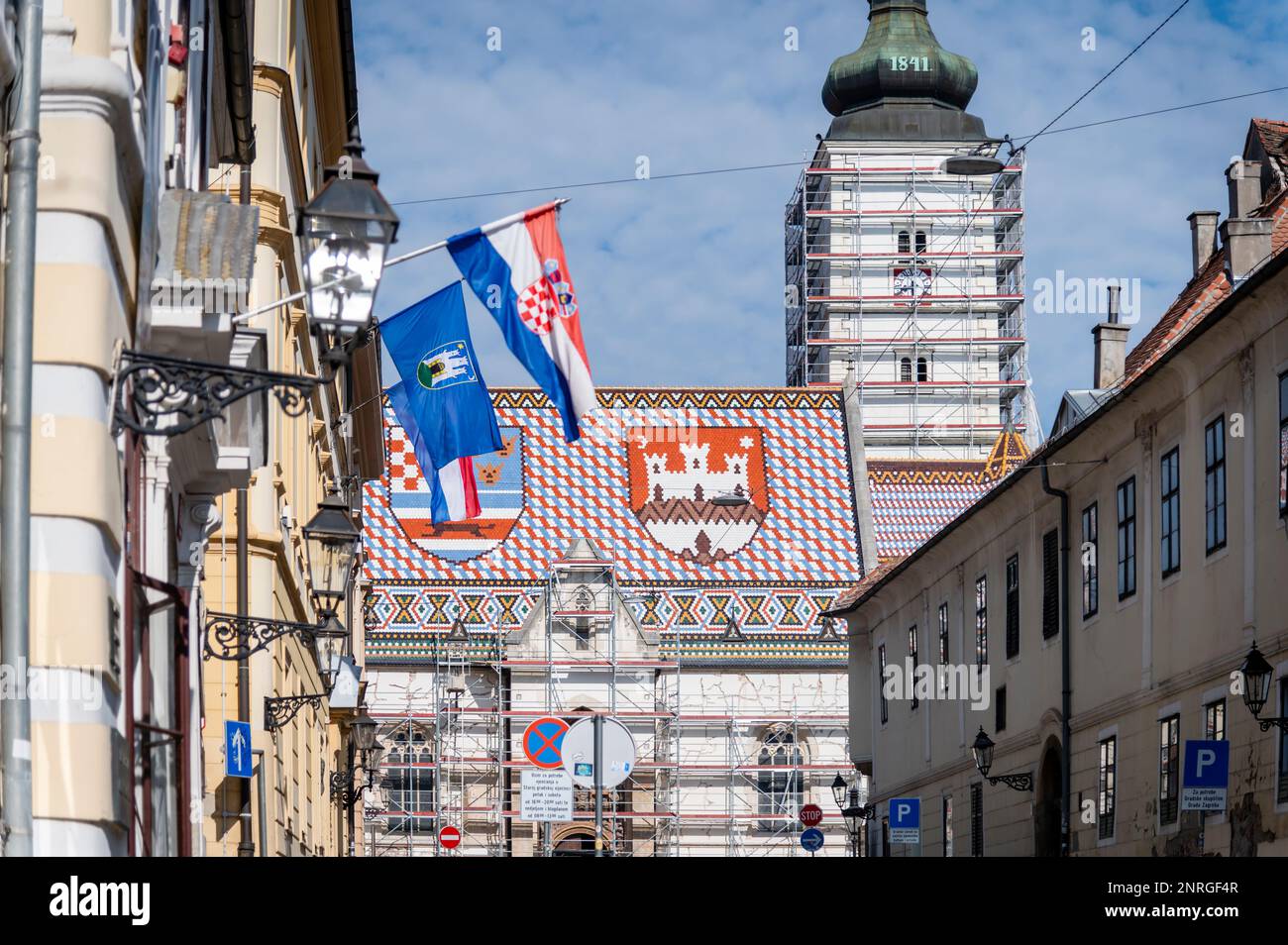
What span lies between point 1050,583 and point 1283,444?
853 centimetres

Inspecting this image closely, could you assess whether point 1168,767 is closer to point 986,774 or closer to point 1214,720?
point 1214,720

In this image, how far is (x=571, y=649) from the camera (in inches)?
2366

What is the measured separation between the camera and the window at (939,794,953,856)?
3341 cm

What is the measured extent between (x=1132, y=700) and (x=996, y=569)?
21.9 ft

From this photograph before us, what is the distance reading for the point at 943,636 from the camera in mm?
34062

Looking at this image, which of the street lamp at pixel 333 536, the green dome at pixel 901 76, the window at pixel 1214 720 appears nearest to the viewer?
the street lamp at pixel 333 536

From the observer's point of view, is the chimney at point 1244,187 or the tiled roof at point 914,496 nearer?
the chimney at point 1244,187

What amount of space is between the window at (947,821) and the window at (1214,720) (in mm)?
11961

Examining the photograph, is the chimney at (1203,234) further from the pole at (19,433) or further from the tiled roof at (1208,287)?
the pole at (19,433)

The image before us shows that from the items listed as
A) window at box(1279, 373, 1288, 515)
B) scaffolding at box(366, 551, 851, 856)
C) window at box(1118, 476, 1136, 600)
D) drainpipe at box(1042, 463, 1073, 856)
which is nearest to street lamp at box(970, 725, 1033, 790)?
drainpipe at box(1042, 463, 1073, 856)

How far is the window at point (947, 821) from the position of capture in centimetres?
3341

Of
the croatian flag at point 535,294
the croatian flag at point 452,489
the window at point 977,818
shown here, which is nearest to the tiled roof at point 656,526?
the window at point 977,818
